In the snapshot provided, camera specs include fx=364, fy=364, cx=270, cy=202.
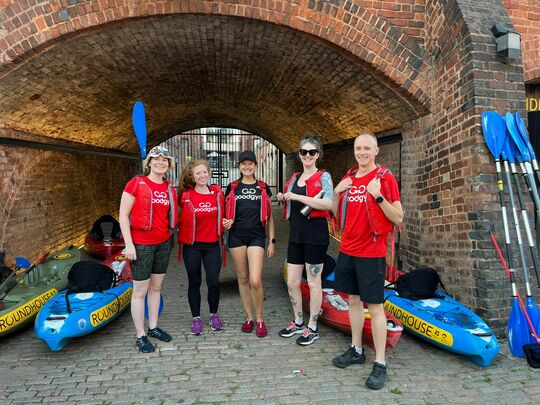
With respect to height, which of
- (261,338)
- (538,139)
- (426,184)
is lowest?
(261,338)

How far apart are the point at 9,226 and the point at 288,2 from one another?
Result: 5318 millimetres

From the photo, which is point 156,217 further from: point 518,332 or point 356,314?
point 518,332

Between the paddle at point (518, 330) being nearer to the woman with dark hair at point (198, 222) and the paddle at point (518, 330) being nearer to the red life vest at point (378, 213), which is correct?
the red life vest at point (378, 213)

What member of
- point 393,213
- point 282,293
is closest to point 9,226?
point 282,293

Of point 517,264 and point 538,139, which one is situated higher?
point 538,139

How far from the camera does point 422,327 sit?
144 inches

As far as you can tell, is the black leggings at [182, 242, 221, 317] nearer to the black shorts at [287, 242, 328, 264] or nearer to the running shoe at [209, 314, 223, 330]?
the running shoe at [209, 314, 223, 330]

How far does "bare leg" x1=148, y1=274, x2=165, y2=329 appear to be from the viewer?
12.0 ft

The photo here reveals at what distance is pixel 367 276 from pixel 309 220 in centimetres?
85

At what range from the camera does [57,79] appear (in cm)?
538

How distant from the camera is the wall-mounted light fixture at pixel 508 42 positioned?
4133 millimetres

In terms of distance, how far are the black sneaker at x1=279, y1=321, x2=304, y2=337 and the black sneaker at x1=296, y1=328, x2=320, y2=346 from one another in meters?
0.17

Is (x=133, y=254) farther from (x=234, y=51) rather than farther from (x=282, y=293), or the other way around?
(x=234, y=51)

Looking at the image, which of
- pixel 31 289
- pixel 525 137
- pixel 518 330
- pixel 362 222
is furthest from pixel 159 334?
pixel 525 137
